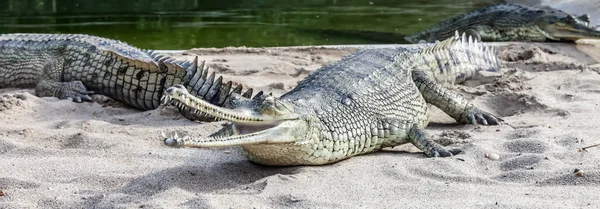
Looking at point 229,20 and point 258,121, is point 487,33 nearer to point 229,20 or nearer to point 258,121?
point 229,20

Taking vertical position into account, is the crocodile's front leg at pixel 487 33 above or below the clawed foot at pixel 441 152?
below

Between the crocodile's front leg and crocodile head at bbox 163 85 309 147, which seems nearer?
crocodile head at bbox 163 85 309 147

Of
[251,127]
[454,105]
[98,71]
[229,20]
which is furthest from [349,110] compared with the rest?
[229,20]

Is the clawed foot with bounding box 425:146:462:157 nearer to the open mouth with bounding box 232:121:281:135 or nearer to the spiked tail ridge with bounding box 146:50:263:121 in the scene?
the open mouth with bounding box 232:121:281:135

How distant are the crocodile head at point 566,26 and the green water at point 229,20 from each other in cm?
175

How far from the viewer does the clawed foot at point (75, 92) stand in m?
5.77

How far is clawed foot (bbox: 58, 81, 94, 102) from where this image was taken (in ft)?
18.9

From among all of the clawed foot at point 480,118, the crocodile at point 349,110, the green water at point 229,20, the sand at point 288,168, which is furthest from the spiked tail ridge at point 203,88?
the green water at point 229,20

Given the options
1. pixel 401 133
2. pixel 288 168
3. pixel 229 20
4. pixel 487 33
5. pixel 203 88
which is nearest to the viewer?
pixel 288 168

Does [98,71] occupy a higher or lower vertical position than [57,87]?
higher

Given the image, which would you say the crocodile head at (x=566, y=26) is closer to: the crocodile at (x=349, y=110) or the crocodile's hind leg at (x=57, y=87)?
the crocodile at (x=349, y=110)

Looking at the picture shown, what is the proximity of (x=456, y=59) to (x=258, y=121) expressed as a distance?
3029mm

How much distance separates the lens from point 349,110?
404cm

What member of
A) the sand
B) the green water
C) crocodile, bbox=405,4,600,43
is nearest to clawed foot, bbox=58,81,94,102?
the sand
